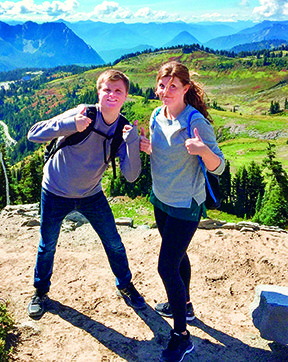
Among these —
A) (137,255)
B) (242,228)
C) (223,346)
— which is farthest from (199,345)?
(242,228)

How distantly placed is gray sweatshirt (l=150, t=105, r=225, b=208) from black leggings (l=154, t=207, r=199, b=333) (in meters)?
0.32

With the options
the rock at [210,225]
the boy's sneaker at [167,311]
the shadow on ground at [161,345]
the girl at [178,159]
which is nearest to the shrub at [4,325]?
the shadow on ground at [161,345]

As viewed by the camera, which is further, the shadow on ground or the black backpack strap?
the shadow on ground

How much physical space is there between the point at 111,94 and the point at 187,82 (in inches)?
45.0

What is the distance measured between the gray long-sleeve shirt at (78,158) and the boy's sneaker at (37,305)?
237 cm

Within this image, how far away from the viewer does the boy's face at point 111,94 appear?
487 cm

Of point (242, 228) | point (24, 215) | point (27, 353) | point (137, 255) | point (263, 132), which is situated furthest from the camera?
point (263, 132)

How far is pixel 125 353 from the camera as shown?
5.56 metres

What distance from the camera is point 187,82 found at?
14.8ft

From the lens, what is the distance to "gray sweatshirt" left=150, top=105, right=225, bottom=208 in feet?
14.5

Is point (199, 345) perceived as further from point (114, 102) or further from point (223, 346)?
point (114, 102)

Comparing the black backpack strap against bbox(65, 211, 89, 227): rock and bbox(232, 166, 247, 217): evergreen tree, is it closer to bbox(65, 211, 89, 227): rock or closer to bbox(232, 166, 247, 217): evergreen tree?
bbox(65, 211, 89, 227): rock

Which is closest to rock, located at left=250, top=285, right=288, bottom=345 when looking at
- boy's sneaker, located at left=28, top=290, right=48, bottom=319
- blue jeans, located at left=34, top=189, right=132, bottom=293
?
blue jeans, located at left=34, top=189, right=132, bottom=293

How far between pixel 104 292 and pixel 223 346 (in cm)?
267
